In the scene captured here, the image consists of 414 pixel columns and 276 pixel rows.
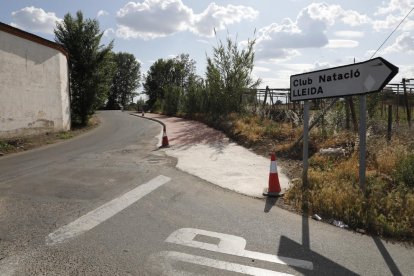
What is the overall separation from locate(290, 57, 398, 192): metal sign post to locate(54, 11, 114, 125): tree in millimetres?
17817

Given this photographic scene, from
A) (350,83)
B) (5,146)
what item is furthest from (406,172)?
(5,146)

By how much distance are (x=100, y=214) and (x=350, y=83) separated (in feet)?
14.8

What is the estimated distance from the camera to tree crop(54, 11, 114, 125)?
72.4 ft

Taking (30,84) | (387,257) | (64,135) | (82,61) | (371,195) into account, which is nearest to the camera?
(387,257)

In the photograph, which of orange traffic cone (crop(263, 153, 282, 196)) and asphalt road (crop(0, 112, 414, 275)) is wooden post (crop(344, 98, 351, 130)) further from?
asphalt road (crop(0, 112, 414, 275))

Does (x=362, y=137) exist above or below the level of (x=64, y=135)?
above

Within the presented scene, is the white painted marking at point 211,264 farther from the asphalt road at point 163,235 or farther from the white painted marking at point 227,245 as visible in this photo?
the white painted marking at point 227,245

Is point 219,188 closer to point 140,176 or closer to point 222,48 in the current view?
point 140,176

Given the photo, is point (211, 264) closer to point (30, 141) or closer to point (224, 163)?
point (224, 163)

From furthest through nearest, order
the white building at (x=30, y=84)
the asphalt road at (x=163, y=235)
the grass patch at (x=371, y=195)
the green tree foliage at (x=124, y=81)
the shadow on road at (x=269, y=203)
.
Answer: the green tree foliage at (x=124, y=81) → the white building at (x=30, y=84) → the shadow on road at (x=269, y=203) → the grass patch at (x=371, y=195) → the asphalt road at (x=163, y=235)

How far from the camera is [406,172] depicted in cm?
627

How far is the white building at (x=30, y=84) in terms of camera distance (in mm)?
13477

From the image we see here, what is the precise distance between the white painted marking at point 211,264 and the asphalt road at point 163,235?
0.01 metres

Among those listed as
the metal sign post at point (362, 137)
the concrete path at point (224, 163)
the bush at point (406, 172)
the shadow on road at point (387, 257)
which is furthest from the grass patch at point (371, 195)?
the concrete path at point (224, 163)
